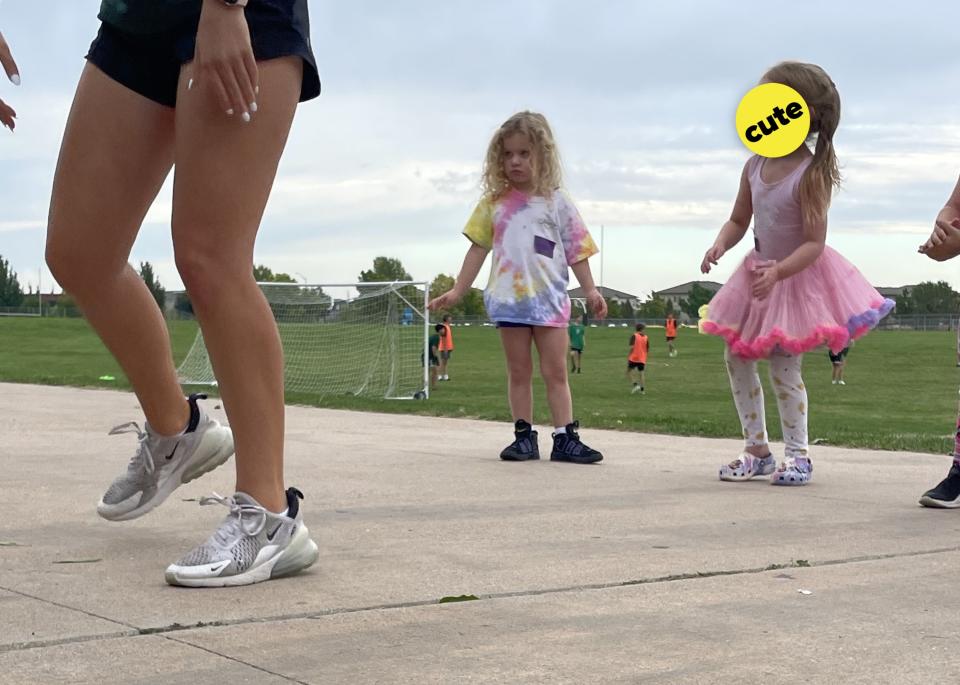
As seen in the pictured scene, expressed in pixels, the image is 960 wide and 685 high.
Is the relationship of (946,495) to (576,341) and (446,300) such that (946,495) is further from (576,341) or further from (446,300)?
(576,341)

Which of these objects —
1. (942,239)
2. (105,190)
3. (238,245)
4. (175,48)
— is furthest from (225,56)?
(942,239)

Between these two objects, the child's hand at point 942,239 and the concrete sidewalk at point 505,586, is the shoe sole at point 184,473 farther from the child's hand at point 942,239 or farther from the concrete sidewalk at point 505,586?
the child's hand at point 942,239

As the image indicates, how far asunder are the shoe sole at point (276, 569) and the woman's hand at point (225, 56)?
111 centimetres

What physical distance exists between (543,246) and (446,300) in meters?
0.64

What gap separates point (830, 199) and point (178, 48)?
12.0ft

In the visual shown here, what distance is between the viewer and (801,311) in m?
6.44

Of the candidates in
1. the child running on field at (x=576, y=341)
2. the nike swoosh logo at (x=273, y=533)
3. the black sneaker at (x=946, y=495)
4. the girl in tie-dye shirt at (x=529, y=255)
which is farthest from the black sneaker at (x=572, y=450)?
the child running on field at (x=576, y=341)

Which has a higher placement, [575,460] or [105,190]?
[105,190]

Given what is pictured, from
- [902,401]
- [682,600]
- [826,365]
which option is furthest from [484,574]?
[826,365]

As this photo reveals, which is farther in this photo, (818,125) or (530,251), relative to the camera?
(530,251)

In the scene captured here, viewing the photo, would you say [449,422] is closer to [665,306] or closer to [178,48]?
[178,48]

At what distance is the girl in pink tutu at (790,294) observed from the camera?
631cm

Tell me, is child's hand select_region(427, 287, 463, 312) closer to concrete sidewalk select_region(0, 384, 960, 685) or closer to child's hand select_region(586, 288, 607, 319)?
child's hand select_region(586, 288, 607, 319)

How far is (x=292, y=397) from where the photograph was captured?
51.6ft
